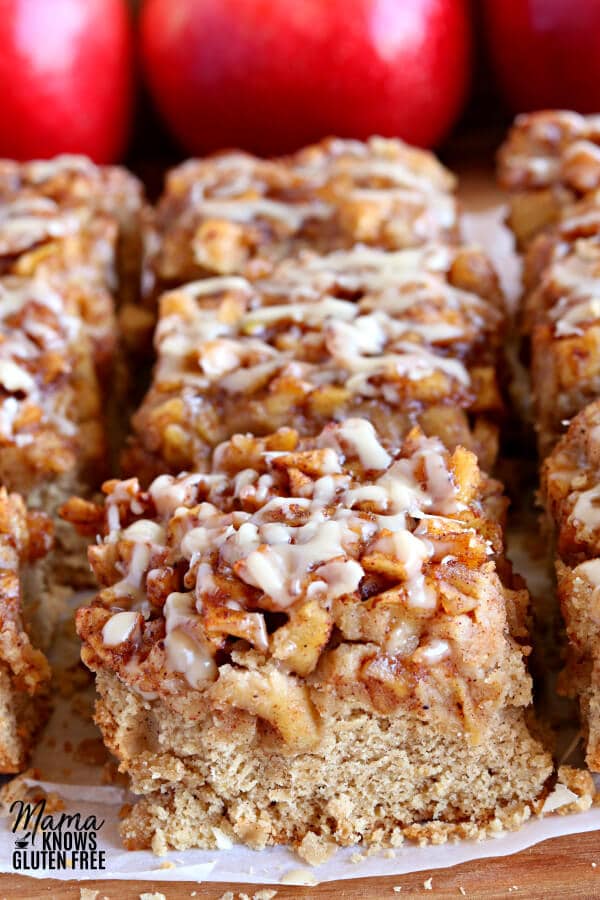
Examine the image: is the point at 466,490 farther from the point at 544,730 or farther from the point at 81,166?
the point at 81,166

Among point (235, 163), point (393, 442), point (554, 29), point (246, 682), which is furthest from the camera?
point (554, 29)

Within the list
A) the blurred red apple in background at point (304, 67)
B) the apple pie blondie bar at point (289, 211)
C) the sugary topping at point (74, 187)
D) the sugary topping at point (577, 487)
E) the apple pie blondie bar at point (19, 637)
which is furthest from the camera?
the blurred red apple in background at point (304, 67)

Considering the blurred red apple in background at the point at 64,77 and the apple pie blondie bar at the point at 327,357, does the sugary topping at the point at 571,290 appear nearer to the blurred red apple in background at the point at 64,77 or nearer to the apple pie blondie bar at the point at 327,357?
the apple pie blondie bar at the point at 327,357

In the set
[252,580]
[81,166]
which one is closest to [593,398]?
[252,580]

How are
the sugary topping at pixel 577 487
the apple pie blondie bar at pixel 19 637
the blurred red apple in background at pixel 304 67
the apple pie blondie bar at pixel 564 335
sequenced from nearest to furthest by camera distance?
the sugary topping at pixel 577 487, the apple pie blondie bar at pixel 19 637, the apple pie blondie bar at pixel 564 335, the blurred red apple in background at pixel 304 67

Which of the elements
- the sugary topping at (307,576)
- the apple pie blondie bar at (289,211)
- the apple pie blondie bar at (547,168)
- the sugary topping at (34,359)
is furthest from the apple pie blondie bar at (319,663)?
the apple pie blondie bar at (547,168)
